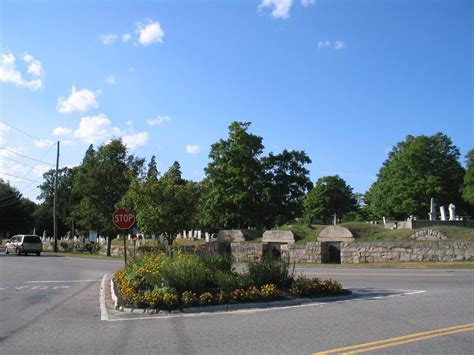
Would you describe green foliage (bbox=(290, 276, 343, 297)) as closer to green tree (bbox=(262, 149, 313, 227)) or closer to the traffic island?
the traffic island

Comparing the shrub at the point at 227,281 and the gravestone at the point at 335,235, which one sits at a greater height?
the gravestone at the point at 335,235

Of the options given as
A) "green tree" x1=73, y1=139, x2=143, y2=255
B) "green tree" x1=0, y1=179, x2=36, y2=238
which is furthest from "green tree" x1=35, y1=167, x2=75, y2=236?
"green tree" x1=73, y1=139, x2=143, y2=255

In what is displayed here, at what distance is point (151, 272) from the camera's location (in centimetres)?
1232

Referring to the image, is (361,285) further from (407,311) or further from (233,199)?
(233,199)

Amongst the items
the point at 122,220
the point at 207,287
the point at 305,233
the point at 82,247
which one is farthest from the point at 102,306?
the point at 82,247

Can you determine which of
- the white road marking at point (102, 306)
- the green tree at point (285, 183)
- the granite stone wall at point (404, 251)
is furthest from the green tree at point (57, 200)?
the white road marking at point (102, 306)

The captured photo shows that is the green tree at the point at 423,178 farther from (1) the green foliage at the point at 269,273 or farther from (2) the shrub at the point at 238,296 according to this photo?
(2) the shrub at the point at 238,296

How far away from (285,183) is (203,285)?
1325 inches

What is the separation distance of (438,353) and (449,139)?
194 ft

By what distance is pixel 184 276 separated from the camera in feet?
38.6

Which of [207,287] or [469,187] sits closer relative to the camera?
[207,287]

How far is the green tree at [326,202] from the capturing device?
94.6 m

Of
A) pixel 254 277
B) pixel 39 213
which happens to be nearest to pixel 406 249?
pixel 254 277

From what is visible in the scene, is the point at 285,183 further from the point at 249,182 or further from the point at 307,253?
the point at 307,253
